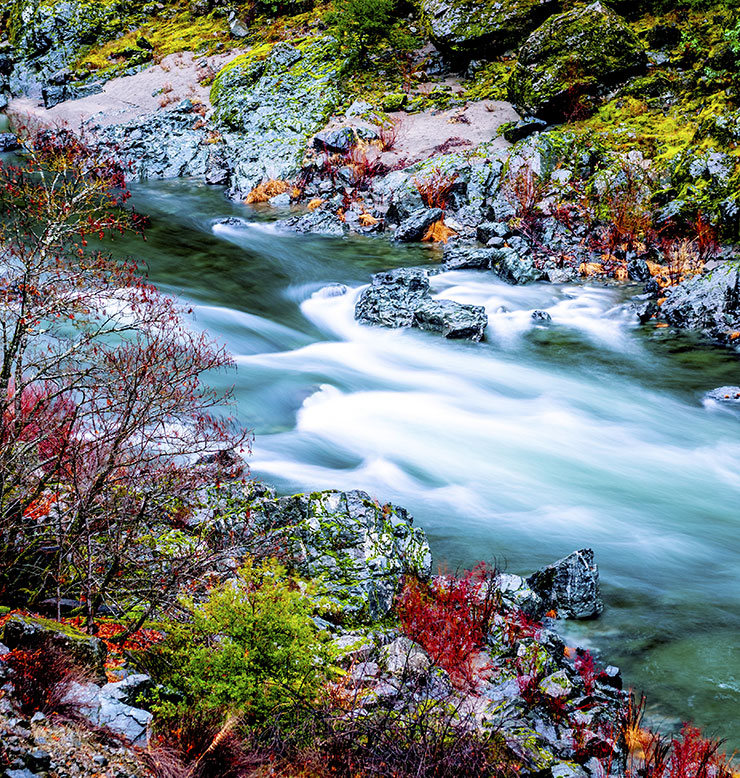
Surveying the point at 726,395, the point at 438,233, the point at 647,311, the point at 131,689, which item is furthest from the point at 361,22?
the point at 131,689

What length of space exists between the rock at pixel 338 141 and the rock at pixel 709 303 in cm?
1238

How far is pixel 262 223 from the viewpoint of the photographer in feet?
61.6

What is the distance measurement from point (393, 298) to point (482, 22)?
1503cm

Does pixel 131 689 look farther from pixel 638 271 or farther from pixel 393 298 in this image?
pixel 638 271

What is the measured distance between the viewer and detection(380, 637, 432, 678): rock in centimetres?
421

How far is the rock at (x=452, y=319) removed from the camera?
478 inches

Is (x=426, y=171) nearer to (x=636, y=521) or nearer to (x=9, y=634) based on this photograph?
(x=636, y=521)

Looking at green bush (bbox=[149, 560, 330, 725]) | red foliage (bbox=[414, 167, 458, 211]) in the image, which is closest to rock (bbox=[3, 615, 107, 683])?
green bush (bbox=[149, 560, 330, 725])

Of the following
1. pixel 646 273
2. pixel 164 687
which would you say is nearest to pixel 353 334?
pixel 646 273

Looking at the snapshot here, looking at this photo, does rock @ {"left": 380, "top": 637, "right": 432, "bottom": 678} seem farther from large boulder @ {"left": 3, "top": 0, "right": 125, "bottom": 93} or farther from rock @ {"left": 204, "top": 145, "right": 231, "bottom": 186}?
large boulder @ {"left": 3, "top": 0, "right": 125, "bottom": 93}

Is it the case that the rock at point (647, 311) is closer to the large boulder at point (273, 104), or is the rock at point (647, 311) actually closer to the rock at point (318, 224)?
the rock at point (318, 224)

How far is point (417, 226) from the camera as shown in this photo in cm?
1681

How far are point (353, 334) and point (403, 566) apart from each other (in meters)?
7.85

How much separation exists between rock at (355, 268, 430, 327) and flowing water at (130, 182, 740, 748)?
390mm
